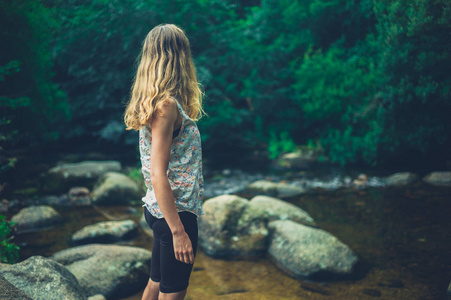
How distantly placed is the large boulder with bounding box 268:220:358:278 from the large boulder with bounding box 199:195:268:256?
0.27 metres

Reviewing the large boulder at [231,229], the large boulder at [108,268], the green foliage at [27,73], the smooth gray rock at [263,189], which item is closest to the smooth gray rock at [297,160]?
the smooth gray rock at [263,189]

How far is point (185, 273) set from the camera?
2133mm

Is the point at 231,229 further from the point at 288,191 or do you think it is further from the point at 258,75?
the point at 258,75

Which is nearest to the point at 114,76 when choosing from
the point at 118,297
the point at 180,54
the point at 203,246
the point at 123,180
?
the point at 123,180

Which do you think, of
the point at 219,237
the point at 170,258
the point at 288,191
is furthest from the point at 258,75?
the point at 170,258

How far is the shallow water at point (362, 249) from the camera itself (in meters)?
3.85

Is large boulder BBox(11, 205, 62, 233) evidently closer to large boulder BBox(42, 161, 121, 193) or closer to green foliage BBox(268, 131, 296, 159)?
large boulder BBox(42, 161, 121, 193)

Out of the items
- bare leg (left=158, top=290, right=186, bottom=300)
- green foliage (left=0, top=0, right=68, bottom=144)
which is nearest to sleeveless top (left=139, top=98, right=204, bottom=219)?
bare leg (left=158, top=290, right=186, bottom=300)

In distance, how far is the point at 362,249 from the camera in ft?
16.0

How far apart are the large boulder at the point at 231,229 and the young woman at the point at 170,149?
2.81 meters

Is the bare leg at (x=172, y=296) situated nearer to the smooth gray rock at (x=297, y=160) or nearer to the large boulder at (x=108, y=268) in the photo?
the large boulder at (x=108, y=268)

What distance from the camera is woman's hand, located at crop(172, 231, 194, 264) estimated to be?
2.02 m

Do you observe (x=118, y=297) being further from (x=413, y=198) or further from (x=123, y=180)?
(x=413, y=198)

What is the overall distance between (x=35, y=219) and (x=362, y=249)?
5.18 metres
